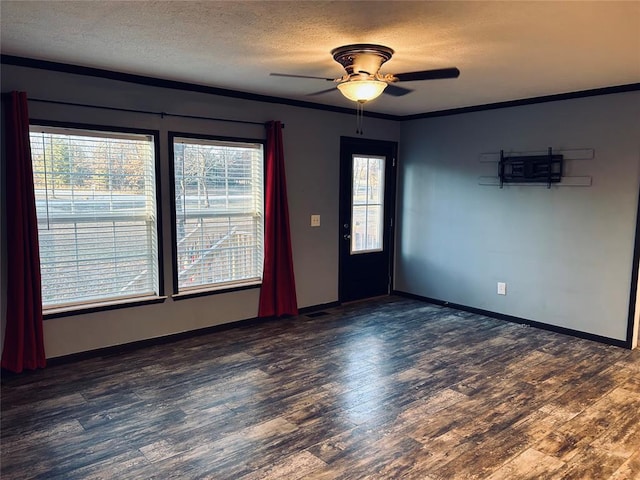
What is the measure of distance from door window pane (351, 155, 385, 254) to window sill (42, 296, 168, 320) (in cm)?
253

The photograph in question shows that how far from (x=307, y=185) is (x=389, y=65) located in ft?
6.39

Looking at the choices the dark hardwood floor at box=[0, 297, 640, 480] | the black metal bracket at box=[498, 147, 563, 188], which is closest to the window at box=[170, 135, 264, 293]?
the dark hardwood floor at box=[0, 297, 640, 480]

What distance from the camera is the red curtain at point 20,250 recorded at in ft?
11.0

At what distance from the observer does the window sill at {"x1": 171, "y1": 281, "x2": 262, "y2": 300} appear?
14.4 feet

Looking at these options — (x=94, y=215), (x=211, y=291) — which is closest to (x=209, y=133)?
(x=94, y=215)

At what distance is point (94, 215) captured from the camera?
3852 mm

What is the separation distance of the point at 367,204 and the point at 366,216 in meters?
0.15

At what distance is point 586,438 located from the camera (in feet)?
9.02

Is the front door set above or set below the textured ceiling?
below

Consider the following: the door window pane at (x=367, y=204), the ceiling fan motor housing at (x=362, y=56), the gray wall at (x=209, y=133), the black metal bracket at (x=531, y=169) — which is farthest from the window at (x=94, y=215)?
the black metal bracket at (x=531, y=169)

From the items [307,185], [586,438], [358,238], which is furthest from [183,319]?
[586,438]

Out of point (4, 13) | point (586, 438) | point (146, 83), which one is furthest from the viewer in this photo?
point (146, 83)

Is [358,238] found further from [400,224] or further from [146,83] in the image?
[146,83]

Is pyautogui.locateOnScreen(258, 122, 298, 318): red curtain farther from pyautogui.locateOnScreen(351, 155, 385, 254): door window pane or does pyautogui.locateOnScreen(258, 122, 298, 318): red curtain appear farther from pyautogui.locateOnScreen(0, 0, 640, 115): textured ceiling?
pyautogui.locateOnScreen(351, 155, 385, 254): door window pane
